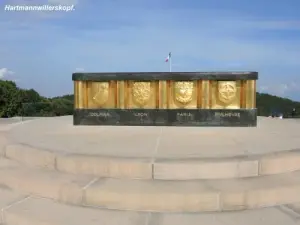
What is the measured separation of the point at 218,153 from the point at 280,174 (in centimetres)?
82

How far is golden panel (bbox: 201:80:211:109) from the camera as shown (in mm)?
7500

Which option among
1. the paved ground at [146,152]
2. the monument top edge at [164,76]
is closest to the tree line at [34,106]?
the monument top edge at [164,76]

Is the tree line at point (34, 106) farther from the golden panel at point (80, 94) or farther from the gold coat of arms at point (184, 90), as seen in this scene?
the gold coat of arms at point (184, 90)

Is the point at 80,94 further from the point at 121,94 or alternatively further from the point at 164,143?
the point at 164,143

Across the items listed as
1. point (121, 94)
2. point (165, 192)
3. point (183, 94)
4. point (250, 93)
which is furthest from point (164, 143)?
point (250, 93)

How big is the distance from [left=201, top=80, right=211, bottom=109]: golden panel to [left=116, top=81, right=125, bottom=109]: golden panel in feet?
6.25

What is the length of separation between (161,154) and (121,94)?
372 cm

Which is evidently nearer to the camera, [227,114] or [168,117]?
[227,114]

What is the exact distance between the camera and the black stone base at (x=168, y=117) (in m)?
7.55

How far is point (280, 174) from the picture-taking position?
4.04m

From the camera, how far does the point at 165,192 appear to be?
10.8ft

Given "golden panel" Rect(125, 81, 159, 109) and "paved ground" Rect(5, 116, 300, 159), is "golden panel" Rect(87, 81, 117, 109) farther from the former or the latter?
"paved ground" Rect(5, 116, 300, 159)

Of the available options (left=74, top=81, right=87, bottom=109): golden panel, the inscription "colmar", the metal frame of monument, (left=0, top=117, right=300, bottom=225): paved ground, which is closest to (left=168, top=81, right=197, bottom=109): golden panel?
the metal frame of monument

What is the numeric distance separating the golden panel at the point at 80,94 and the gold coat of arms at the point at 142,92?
125cm
